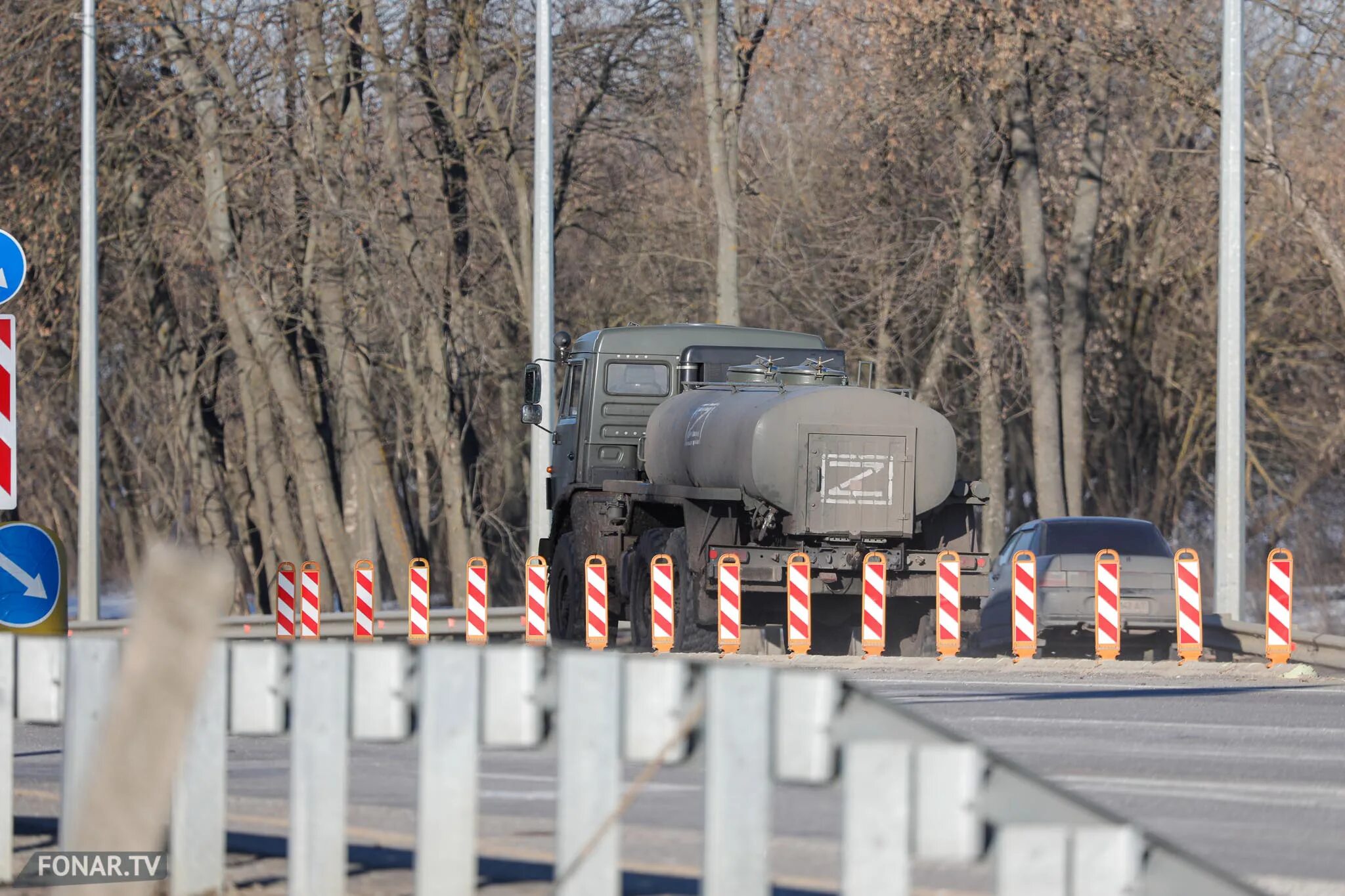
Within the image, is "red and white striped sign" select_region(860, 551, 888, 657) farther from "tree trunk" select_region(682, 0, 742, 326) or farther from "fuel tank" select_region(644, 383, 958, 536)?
"tree trunk" select_region(682, 0, 742, 326)

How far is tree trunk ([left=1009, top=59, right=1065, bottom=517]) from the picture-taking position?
3006 cm

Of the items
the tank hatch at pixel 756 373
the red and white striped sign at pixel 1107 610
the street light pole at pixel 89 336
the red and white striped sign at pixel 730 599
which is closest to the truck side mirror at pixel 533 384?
the tank hatch at pixel 756 373

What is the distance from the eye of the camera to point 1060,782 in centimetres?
→ 895

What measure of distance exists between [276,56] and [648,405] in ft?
37.1

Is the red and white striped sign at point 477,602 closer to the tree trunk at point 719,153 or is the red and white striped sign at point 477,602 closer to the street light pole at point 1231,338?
the street light pole at point 1231,338

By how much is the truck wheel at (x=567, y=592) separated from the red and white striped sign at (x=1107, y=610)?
5652mm

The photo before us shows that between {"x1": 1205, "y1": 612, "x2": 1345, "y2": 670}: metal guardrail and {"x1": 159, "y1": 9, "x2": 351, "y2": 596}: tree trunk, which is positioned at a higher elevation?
{"x1": 159, "y1": 9, "x2": 351, "y2": 596}: tree trunk

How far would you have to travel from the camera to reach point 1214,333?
36.7 metres

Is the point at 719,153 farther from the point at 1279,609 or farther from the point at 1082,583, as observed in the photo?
the point at 1279,609

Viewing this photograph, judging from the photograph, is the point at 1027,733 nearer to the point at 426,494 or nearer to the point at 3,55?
the point at 3,55

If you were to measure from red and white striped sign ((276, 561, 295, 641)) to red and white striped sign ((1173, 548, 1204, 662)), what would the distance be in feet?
29.8

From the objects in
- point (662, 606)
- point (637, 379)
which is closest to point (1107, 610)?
point (662, 606)

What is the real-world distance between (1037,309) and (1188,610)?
13103 mm

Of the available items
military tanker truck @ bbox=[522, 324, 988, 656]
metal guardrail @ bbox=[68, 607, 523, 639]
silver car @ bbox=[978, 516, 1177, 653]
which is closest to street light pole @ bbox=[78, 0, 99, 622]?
metal guardrail @ bbox=[68, 607, 523, 639]
